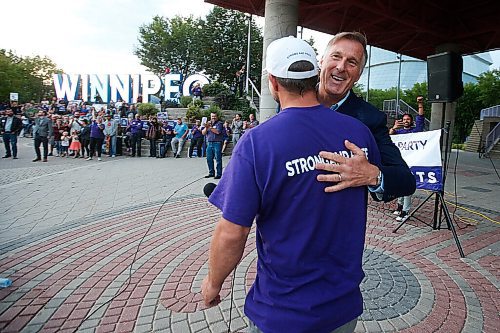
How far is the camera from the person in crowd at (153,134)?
1612 cm

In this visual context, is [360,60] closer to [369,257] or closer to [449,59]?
[369,257]

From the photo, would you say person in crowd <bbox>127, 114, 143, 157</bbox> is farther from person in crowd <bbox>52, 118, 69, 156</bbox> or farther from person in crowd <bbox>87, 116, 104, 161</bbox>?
person in crowd <bbox>52, 118, 69, 156</bbox>

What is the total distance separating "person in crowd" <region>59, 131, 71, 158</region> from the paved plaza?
8.22 m

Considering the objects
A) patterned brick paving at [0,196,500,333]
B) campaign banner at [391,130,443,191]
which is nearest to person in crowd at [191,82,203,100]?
patterned brick paving at [0,196,500,333]

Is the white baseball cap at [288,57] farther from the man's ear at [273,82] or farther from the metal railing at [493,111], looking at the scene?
the metal railing at [493,111]

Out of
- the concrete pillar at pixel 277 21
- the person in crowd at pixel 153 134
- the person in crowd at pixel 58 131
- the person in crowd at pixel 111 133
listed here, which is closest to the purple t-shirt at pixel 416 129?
the concrete pillar at pixel 277 21

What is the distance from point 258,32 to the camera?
38.6 m

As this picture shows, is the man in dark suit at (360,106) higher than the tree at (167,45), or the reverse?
the tree at (167,45)

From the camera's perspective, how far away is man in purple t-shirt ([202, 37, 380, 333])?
1.22 metres

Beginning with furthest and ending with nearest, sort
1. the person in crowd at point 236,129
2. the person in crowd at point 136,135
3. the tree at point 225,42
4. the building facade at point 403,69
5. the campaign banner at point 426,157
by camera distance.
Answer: the building facade at point 403,69
the tree at point 225,42
the person in crowd at point 236,129
the person in crowd at point 136,135
the campaign banner at point 426,157

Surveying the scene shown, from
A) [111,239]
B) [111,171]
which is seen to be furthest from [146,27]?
[111,239]

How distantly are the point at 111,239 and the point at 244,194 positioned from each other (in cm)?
438

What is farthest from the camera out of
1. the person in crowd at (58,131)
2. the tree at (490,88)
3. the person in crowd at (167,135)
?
the tree at (490,88)

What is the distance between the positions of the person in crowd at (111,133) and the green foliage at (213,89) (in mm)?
10769
